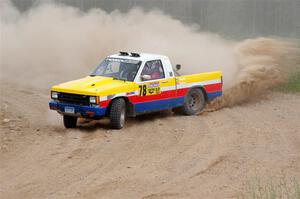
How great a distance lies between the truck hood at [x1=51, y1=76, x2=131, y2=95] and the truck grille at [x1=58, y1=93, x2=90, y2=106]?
0.28 ft

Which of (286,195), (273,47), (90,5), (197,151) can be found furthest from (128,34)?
(286,195)

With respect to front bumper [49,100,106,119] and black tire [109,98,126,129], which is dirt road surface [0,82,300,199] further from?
front bumper [49,100,106,119]

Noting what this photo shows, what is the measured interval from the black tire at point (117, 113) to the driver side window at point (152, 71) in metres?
0.96

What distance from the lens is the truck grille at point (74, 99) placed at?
1434cm

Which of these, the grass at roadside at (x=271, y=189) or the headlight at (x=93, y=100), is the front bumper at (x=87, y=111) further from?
the grass at roadside at (x=271, y=189)

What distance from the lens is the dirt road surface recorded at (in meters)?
10.7

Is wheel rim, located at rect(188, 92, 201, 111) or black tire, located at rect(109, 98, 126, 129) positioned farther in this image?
wheel rim, located at rect(188, 92, 201, 111)

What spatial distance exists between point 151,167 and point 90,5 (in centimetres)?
2065

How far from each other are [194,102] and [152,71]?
1712mm

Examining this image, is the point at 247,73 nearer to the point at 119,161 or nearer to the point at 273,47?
the point at 273,47

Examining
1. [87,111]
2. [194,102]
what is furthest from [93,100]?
[194,102]

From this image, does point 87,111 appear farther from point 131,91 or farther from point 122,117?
point 131,91

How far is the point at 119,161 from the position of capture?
12.2 metres

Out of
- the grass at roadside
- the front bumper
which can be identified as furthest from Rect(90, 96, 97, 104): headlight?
the grass at roadside
